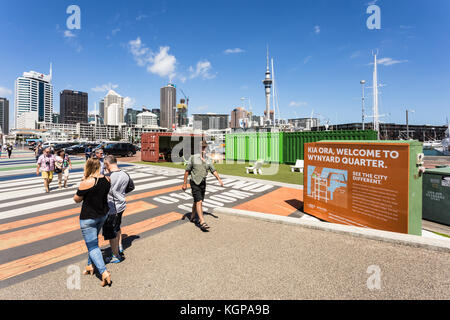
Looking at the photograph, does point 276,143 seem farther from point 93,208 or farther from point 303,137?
point 93,208

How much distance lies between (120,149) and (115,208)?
1094 inches

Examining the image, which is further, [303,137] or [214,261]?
[303,137]

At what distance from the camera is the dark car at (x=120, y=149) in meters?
28.5

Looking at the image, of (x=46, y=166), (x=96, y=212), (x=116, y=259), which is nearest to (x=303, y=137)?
(x=46, y=166)

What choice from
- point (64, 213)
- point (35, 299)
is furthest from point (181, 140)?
point (35, 299)

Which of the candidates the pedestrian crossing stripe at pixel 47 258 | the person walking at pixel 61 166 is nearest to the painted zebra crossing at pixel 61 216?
the pedestrian crossing stripe at pixel 47 258

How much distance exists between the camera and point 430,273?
3408mm

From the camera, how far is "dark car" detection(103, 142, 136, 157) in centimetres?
2849

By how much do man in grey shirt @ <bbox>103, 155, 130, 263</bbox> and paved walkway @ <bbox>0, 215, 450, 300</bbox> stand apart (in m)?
0.28

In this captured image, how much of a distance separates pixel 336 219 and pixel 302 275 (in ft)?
9.92

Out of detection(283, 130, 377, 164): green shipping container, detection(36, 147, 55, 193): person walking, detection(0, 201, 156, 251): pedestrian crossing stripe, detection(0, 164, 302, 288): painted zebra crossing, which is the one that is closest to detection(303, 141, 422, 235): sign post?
detection(0, 164, 302, 288): painted zebra crossing

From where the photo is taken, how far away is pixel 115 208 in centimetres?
385
